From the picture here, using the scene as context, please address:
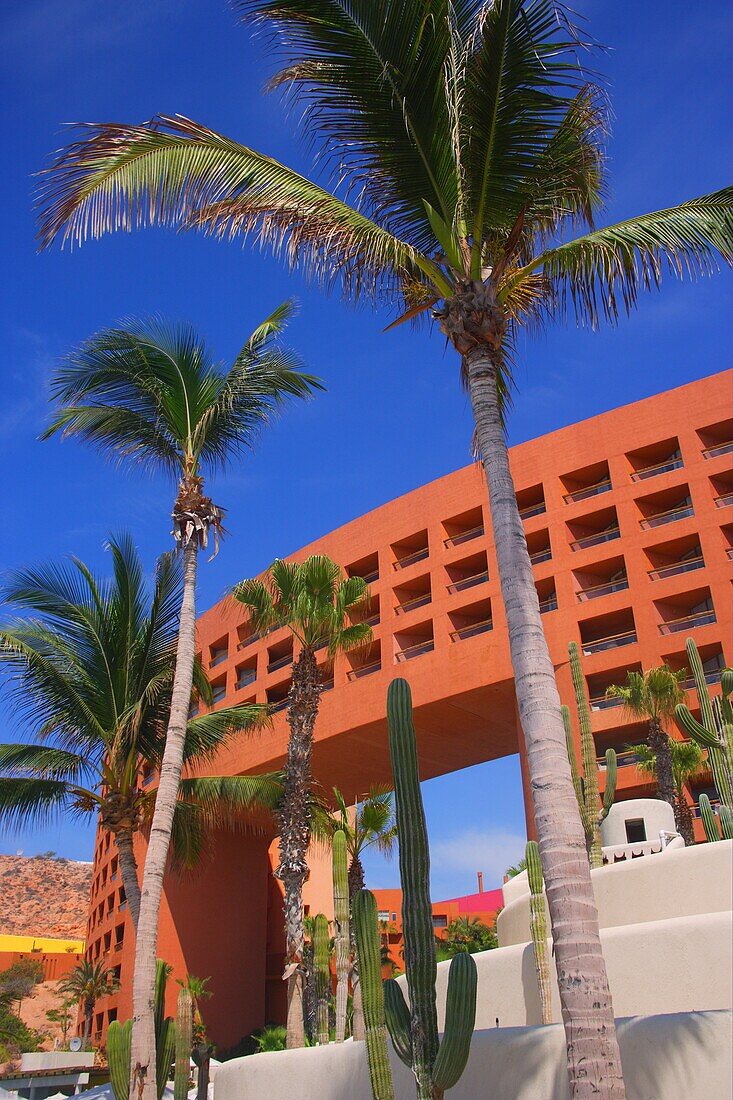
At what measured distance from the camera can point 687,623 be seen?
24422 millimetres

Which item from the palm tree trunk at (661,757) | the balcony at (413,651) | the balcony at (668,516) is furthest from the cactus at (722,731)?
the balcony at (413,651)

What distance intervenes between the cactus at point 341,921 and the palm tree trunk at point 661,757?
8.01 metres

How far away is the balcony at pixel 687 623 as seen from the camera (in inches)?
947

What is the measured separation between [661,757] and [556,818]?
17.0 meters

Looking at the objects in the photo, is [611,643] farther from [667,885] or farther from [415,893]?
[415,893]

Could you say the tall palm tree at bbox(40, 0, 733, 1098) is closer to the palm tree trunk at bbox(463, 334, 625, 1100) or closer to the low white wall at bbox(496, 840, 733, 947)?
the palm tree trunk at bbox(463, 334, 625, 1100)

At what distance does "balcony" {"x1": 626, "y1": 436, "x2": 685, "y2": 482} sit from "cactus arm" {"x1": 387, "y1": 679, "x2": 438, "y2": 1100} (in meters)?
20.2

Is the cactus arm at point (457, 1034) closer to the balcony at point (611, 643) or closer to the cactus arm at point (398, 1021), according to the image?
the cactus arm at point (398, 1021)

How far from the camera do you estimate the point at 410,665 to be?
1055 inches

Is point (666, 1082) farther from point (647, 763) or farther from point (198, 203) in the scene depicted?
point (647, 763)

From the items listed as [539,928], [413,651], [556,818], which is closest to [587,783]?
[539,928]

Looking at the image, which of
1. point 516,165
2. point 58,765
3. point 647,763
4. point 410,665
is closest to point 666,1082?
point 516,165

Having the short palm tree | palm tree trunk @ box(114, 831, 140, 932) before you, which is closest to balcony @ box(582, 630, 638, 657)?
the short palm tree

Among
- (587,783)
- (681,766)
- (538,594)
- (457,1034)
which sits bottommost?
(457,1034)
